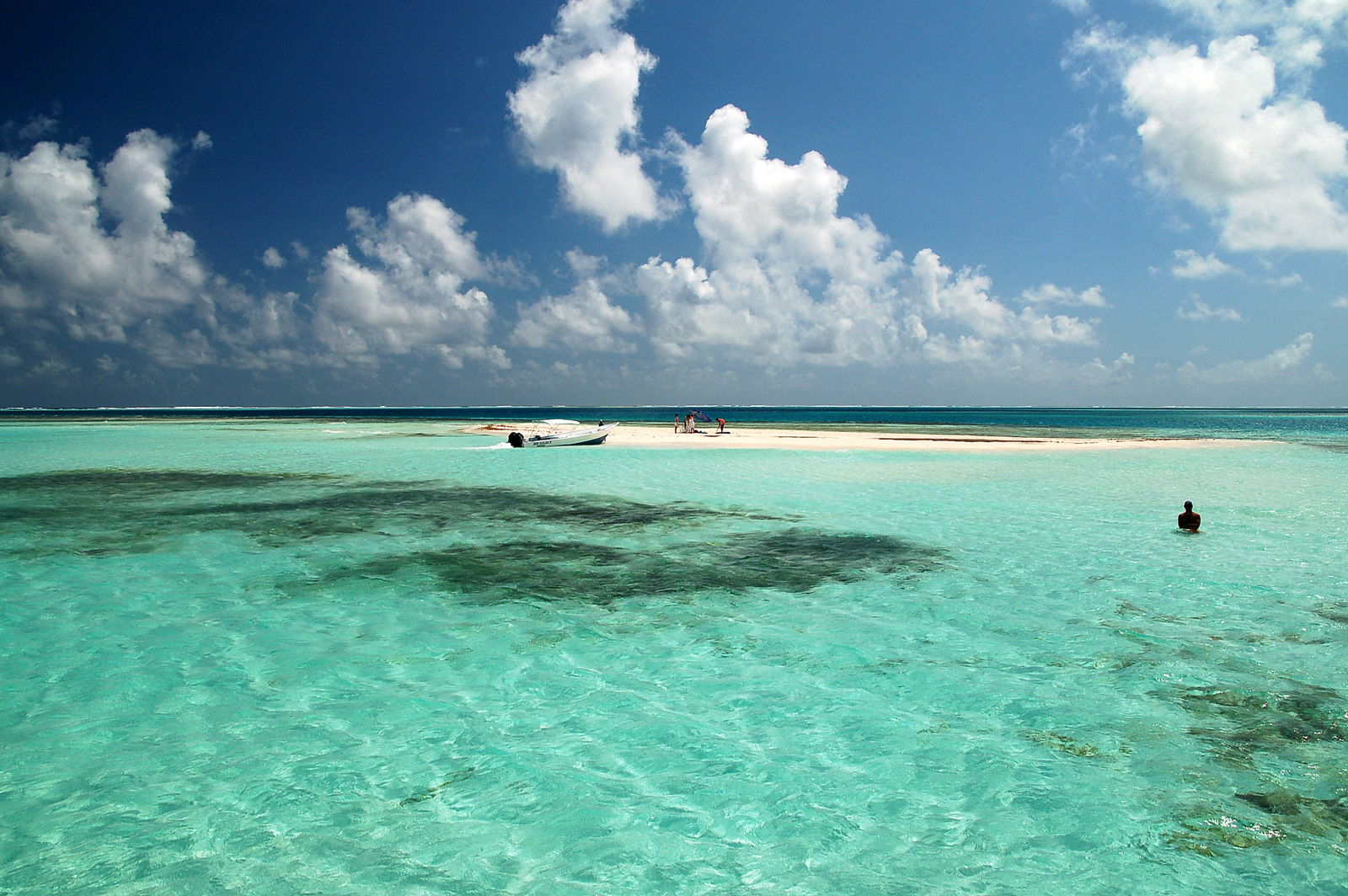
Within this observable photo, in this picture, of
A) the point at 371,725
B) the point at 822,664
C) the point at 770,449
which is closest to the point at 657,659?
the point at 822,664

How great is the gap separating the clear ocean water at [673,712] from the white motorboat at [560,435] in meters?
24.4

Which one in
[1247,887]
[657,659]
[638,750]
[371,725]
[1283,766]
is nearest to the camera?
[1247,887]

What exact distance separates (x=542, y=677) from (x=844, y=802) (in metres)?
3.38

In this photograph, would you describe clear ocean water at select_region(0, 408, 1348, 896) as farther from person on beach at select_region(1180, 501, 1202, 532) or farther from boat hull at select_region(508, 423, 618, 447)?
boat hull at select_region(508, 423, 618, 447)

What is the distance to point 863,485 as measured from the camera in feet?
77.2

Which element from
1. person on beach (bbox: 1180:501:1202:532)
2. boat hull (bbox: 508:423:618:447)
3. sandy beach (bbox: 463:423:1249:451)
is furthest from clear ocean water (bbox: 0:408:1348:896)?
sandy beach (bbox: 463:423:1249:451)

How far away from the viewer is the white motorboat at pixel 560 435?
129 feet

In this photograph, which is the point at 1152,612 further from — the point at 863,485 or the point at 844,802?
the point at 863,485

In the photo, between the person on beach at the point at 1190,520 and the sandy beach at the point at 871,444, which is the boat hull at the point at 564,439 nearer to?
the sandy beach at the point at 871,444

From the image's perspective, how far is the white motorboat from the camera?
39.5 metres

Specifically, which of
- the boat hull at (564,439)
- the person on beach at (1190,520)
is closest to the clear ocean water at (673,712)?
the person on beach at (1190,520)

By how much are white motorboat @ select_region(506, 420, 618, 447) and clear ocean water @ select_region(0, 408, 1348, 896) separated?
24.4 metres

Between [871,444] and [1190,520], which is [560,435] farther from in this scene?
[1190,520]

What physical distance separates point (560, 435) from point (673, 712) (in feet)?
112
